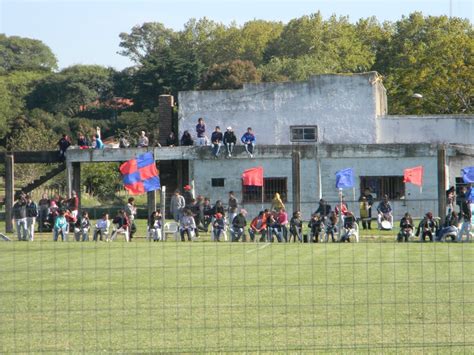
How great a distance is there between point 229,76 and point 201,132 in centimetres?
4277

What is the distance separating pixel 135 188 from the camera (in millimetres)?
39594

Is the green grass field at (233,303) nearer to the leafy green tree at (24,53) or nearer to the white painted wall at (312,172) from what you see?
the white painted wall at (312,172)

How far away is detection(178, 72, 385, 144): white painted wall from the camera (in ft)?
173

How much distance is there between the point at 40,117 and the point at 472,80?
44.1 meters

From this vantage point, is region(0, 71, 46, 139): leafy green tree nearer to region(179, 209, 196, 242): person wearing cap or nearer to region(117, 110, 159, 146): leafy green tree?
region(117, 110, 159, 146): leafy green tree

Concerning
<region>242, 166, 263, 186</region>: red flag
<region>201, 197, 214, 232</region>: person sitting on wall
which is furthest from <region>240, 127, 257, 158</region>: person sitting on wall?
<region>201, 197, 214, 232</region>: person sitting on wall

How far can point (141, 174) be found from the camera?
3984 centimetres

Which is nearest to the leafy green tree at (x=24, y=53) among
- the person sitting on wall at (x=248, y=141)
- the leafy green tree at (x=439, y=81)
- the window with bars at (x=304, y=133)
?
the leafy green tree at (x=439, y=81)

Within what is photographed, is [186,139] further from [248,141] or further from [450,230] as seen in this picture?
[450,230]

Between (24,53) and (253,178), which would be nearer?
(253,178)

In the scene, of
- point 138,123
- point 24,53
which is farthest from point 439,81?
point 24,53

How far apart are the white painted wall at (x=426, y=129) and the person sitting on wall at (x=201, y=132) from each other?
8.80 metres

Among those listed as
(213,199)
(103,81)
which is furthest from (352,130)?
(103,81)

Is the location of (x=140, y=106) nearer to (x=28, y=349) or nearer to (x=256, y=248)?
(x=256, y=248)
